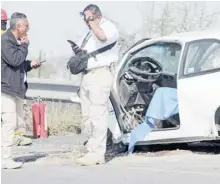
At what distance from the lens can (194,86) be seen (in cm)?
880

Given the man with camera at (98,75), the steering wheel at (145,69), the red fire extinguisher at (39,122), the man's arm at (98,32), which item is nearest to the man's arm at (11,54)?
the man with camera at (98,75)

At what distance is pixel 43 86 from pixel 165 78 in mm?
5277

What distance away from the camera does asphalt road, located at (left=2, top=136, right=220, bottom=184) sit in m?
7.83

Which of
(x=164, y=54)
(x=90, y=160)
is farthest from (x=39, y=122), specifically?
(x=90, y=160)

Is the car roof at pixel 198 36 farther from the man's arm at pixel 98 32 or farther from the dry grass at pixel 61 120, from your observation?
the dry grass at pixel 61 120

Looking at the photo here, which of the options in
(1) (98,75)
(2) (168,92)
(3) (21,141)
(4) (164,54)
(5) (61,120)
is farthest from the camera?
(5) (61,120)

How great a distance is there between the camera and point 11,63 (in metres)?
8.38

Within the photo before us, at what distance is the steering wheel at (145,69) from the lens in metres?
9.74

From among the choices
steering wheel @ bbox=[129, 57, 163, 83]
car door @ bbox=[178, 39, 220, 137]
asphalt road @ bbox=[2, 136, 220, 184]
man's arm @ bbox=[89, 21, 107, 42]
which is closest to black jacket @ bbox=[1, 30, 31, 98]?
man's arm @ bbox=[89, 21, 107, 42]

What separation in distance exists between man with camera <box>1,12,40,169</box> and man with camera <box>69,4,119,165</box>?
69 cm

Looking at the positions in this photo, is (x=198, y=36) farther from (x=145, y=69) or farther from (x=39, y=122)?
(x=39, y=122)

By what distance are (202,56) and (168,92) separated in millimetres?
626

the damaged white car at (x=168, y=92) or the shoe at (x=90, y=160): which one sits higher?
the damaged white car at (x=168, y=92)

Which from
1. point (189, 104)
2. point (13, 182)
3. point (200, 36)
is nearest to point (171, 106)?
point (189, 104)
